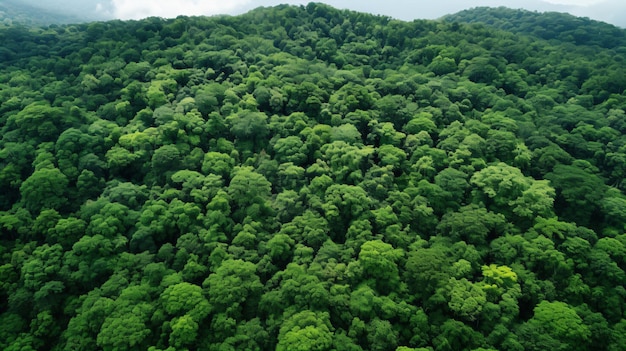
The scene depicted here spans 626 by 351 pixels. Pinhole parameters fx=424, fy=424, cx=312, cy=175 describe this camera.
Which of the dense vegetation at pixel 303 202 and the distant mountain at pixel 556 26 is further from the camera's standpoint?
the distant mountain at pixel 556 26

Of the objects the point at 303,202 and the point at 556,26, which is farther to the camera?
the point at 556,26

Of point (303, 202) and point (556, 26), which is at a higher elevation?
point (556, 26)

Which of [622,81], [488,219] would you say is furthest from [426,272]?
[622,81]

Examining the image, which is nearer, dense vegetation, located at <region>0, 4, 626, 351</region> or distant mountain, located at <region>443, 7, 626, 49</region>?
dense vegetation, located at <region>0, 4, 626, 351</region>

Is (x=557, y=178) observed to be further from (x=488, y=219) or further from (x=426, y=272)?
(x=426, y=272)

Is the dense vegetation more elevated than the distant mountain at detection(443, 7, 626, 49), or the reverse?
the distant mountain at detection(443, 7, 626, 49)
